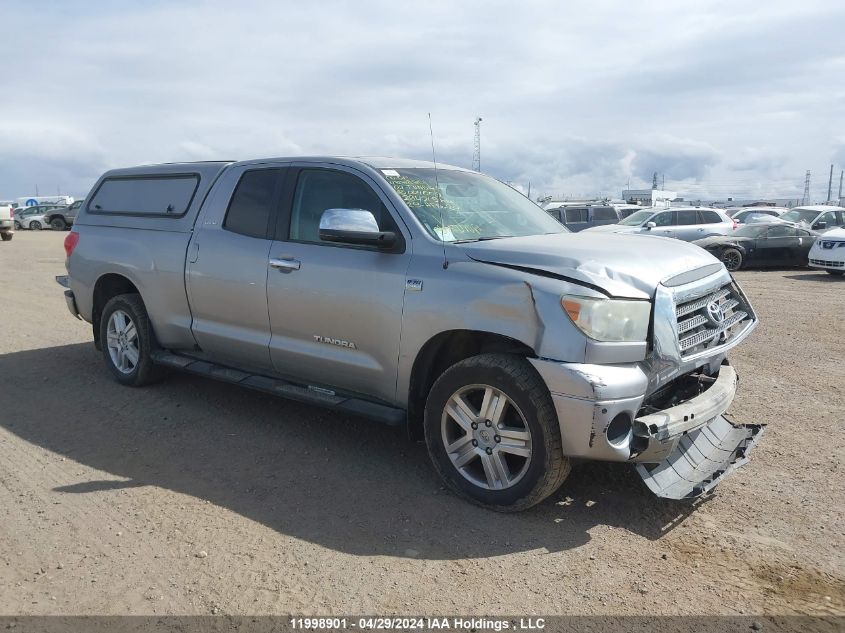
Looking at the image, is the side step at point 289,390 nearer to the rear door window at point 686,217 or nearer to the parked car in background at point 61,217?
the rear door window at point 686,217

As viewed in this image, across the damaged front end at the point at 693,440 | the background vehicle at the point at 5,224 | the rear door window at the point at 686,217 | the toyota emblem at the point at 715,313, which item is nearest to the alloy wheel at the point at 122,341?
the damaged front end at the point at 693,440

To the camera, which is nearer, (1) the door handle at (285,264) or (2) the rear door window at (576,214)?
(1) the door handle at (285,264)

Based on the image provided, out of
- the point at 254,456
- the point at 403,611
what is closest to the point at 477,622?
the point at 403,611

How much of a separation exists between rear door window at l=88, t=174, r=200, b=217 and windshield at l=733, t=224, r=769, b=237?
16.3 metres

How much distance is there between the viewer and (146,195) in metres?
6.36

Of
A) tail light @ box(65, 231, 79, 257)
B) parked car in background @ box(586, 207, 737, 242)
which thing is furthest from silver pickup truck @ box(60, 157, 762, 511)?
parked car in background @ box(586, 207, 737, 242)

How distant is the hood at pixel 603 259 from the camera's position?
3750 millimetres

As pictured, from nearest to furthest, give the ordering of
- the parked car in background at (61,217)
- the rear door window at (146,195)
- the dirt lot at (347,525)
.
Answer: the dirt lot at (347,525) → the rear door window at (146,195) → the parked car in background at (61,217)

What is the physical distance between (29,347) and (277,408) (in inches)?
156

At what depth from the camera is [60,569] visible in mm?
3439

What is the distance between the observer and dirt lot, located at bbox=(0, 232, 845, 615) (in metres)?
3.23

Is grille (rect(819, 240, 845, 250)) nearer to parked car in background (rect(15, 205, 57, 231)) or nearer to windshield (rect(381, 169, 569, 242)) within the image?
windshield (rect(381, 169, 569, 242))

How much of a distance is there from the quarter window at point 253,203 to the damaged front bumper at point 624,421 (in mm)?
2496

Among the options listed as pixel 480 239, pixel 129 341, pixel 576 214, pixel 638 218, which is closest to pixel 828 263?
pixel 638 218
